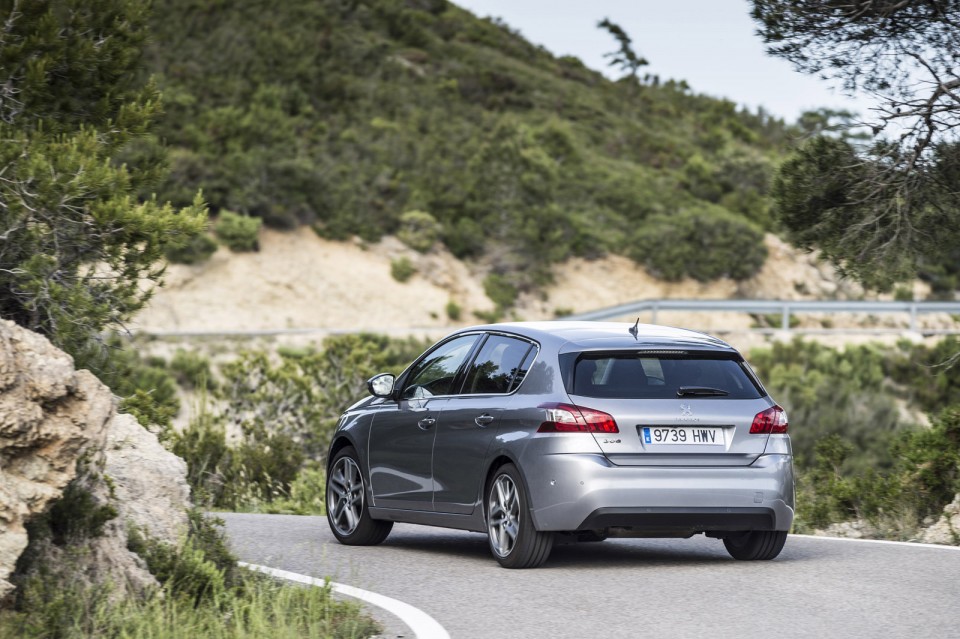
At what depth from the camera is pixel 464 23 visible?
344 ft

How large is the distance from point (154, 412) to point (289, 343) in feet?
127

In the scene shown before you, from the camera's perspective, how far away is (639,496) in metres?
8.67

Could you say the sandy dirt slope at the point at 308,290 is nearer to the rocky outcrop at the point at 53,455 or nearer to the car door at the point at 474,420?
the car door at the point at 474,420

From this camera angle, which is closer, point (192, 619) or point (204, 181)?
point (192, 619)

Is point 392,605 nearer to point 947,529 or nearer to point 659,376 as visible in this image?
point 659,376

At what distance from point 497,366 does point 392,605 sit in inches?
98.7

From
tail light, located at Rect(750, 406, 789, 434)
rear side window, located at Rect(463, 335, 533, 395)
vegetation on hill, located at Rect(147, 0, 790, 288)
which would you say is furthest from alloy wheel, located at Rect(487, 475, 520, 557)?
vegetation on hill, located at Rect(147, 0, 790, 288)

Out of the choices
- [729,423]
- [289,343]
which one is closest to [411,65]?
[289,343]

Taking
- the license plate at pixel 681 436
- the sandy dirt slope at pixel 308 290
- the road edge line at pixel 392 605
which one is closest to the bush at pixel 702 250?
the sandy dirt slope at pixel 308 290

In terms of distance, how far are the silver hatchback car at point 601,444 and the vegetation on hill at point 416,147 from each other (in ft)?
126

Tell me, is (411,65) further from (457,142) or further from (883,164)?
(883,164)

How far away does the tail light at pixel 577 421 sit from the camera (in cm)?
873

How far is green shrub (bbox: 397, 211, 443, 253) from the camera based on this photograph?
189 ft

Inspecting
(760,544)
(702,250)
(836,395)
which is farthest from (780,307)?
(760,544)
